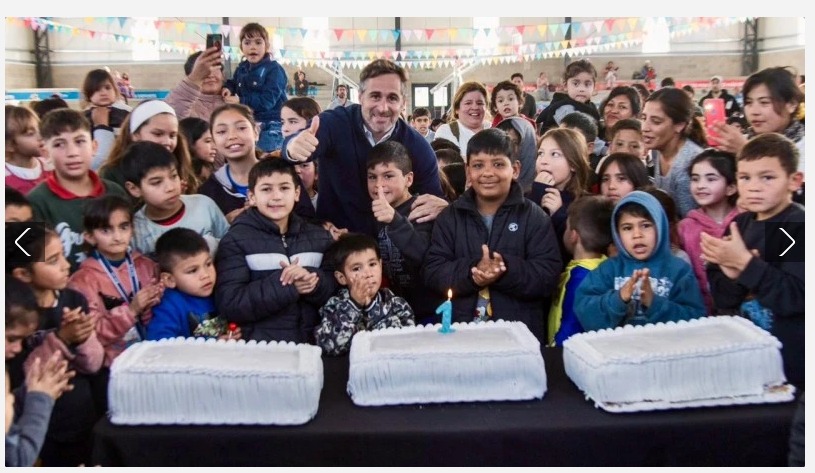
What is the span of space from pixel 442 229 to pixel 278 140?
190 cm

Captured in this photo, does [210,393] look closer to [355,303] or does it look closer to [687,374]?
[355,303]

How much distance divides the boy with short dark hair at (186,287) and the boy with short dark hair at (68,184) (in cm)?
22

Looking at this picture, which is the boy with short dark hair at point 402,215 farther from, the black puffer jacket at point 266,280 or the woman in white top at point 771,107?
the woman in white top at point 771,107

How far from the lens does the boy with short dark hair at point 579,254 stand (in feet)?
6.44

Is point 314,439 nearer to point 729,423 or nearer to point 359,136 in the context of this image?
point 729,423

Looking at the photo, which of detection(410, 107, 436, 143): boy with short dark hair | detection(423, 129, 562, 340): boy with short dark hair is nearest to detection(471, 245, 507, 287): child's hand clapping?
detection(423, 129, 562, 340): boy with short dark hair

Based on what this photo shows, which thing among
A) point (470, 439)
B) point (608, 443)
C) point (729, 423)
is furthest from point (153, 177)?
point (729, 423)

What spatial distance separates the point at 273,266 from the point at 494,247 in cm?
65

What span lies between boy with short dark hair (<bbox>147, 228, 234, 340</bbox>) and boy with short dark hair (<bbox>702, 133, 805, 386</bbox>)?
1270mm

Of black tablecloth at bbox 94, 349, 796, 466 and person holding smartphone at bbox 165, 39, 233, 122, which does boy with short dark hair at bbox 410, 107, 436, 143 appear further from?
black tablecloth at bbox 94, 349, 796, 466

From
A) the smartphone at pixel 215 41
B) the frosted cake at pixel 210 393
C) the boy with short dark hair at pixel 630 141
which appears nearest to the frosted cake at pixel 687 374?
the frosted cake at pixel 210 393

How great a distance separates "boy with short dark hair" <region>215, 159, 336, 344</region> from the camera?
178 centimetres

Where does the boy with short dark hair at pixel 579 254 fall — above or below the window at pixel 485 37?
below

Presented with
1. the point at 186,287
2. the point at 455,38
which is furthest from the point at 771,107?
the point at 455,38
